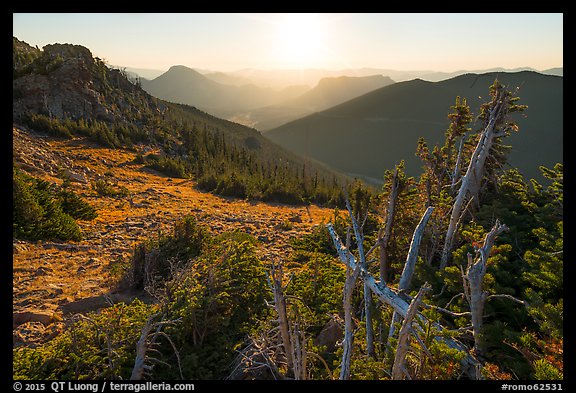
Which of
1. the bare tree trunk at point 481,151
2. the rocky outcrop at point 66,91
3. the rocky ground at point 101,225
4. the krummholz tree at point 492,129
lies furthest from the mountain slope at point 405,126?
the bare tree trunk at point 481,151

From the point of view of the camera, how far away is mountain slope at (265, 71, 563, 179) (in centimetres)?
7756

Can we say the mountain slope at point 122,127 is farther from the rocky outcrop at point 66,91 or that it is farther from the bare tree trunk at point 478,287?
the bare tree trunk at point 478,287

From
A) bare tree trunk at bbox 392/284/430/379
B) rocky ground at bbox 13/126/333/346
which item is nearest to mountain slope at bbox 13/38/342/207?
rocky ground at bbox 13/126/333/346

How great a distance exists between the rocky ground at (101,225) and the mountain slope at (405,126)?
6422 centimetres

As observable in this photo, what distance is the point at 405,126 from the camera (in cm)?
10319

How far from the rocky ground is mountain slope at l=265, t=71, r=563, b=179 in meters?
64.2

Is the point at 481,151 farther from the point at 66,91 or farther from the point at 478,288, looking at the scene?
the point at 66,91

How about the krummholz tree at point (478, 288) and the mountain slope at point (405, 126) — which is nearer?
the krummholz tree at point (478, 288)

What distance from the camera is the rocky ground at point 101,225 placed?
6.39 metres

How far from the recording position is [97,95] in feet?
94.5

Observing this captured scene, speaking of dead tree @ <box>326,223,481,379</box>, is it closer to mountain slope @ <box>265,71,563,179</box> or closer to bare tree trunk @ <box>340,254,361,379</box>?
bare tree trunk @ <box>340,254,361,379</box>

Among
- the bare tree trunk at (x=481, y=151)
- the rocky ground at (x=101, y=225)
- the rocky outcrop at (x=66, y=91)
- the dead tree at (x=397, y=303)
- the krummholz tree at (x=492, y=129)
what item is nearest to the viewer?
the dead tree at (x=397, y=303)
